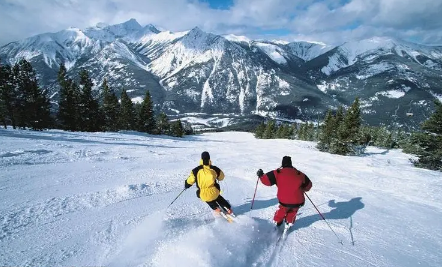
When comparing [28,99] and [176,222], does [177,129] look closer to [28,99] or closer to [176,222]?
[28,99]

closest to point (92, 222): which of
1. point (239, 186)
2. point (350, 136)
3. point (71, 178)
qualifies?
point (71, 178)

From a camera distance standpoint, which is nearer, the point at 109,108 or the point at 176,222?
the point at 176,222

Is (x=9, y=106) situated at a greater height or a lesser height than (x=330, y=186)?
greater

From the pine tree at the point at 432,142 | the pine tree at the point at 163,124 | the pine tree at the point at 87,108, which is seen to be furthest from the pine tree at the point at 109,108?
the pine tree at the point at 432,142

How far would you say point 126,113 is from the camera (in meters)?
56.9

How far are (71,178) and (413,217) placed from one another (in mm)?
13153

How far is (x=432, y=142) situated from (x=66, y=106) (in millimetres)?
52057

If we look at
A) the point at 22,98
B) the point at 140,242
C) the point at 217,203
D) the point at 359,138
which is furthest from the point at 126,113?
the point at 140,242

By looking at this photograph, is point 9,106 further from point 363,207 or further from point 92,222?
point 363,207

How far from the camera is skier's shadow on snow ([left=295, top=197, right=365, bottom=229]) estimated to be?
27.0 feet

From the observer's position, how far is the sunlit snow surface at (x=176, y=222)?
5.50m

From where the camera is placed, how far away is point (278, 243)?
6.60m

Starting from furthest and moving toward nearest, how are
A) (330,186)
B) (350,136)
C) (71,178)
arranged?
(350,136) < (330,186) < (71,178)

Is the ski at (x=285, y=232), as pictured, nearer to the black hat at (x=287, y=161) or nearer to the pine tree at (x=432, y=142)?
the black hat at (x=287, y=161)
